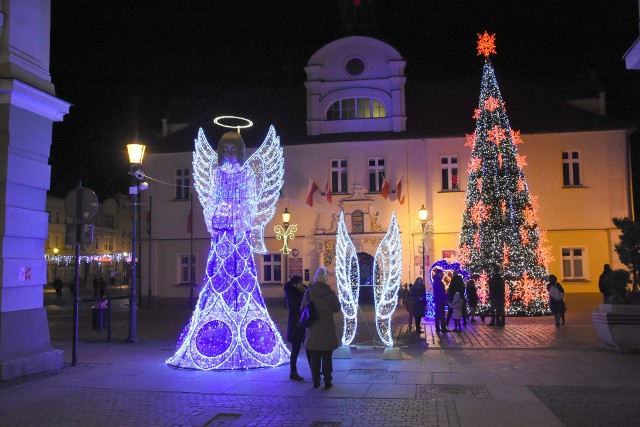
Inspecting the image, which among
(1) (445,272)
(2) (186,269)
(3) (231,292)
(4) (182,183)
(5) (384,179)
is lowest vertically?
(3) (231,292)

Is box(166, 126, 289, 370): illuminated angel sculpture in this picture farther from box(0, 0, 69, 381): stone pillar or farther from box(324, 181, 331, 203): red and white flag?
box(324, 181, 331, 203): red and white flag

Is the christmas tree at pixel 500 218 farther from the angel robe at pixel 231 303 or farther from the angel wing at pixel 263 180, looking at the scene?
the angel robe at pixel 231 303

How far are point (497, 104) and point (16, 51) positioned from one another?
57.2 ft

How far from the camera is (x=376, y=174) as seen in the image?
31.0 metres

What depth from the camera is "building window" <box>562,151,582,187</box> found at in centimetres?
2988

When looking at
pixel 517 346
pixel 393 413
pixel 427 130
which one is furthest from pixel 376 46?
pixel 393 413

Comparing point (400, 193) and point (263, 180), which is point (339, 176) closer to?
point (400, 193)

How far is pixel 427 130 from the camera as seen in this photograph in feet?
102

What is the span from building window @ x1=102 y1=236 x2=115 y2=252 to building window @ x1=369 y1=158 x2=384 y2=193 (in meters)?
55.5

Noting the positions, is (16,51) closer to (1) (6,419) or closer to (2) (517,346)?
(1) (6,419)

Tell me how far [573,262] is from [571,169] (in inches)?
177

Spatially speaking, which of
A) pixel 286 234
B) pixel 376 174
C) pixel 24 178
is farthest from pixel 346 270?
pixel 376 174

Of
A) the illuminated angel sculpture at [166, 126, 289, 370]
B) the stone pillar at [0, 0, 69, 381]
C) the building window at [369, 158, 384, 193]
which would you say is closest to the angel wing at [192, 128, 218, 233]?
the illuminated angel sculpture at [166, 126, 289, 370]

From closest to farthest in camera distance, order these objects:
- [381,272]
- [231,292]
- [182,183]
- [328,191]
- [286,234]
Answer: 1. [231,292]
2. [381,272]
3. [286,234]
4. [328,191]
5. [182,183]
